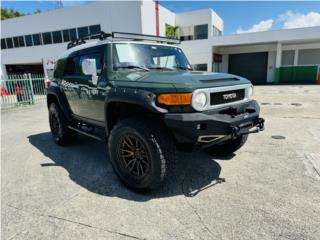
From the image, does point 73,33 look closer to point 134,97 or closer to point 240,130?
point 134,97

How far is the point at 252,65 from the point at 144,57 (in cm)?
2494

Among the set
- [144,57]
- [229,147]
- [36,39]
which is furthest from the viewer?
[36,39]

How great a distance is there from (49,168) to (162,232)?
2.68 metres

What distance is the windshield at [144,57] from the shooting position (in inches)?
146

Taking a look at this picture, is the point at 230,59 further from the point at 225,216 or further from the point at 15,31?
the point at 225,216

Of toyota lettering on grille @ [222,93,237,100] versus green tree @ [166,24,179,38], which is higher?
green tree @ [166,24,179,38]

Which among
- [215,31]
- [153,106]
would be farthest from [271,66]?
[153,106]

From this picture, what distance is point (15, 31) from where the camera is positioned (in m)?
26.1

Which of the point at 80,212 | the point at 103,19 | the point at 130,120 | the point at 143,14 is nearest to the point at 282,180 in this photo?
the point at 130,120

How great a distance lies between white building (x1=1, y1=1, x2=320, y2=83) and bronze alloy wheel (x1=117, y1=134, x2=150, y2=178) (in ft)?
59.9

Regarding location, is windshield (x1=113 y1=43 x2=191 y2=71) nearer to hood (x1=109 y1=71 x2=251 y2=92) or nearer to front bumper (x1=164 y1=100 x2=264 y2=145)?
hood (x1=109 y1=71 x2=251 y2=92)

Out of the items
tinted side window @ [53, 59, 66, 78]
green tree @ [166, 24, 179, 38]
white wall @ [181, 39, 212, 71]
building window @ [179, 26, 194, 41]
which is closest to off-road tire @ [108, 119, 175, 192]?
tinted side window @ [53, 59, 66, 78]

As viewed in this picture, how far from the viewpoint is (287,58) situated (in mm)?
24391

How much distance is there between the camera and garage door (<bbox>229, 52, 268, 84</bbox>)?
2555cm
